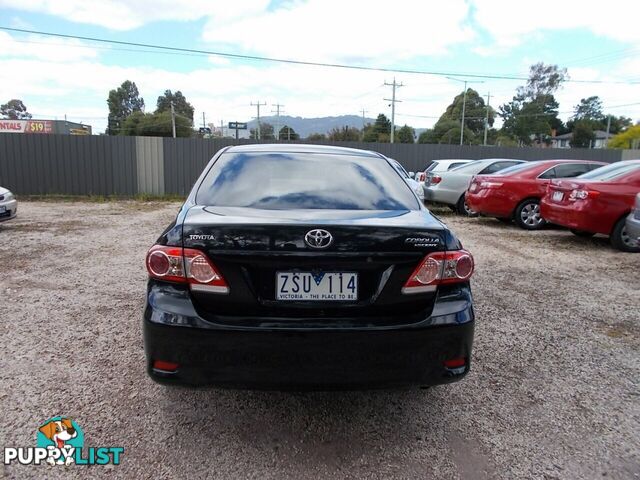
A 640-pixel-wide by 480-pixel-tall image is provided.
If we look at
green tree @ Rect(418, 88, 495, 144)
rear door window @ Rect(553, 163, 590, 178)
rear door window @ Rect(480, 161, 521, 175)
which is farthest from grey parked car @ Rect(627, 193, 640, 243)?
green tree @ Rect(418, 88, 495, 144)

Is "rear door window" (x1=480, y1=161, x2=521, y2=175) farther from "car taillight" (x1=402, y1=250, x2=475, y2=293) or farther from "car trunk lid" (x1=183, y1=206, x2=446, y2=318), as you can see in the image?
"car trunk lid" (x1=183, y1=206, x2=446, y2=318)

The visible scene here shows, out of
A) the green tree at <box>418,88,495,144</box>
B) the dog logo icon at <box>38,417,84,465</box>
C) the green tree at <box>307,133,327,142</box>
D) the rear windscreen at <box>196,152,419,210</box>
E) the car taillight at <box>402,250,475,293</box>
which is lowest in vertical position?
the dog logo icon at <box>38,417,84,465</box>

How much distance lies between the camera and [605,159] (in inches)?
810

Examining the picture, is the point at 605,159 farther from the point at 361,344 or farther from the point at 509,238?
the point at 361,344

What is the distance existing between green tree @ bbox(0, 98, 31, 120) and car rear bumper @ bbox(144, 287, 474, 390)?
102729 mm

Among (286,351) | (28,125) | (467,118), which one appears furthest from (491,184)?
(467,118)

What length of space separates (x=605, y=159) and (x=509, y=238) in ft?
52.3

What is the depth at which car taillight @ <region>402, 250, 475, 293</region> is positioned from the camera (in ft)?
7.25

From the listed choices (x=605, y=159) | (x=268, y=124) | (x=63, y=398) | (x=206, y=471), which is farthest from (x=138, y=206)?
(x=268, y=124)

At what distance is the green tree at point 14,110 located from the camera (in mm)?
85512

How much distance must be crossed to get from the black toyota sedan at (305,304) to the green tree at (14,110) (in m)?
103

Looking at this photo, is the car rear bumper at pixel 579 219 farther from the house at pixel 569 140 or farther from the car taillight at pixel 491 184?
the house at pixel 569 140

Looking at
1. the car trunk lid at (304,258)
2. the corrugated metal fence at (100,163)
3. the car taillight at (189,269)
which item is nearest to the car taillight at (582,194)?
the car trunk lid at (304,258)

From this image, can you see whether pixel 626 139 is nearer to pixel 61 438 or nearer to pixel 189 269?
pixel 189 269
